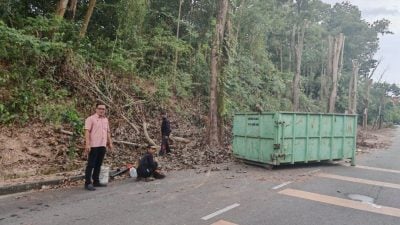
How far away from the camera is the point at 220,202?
23.8ft

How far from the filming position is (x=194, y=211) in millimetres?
6578

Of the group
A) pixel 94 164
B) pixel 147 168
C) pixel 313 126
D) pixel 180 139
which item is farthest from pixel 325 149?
pixel 94 164

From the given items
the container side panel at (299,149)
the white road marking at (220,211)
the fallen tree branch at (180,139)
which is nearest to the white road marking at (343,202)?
the white road marking at (220,211)

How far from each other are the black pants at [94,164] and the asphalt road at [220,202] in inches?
13.2

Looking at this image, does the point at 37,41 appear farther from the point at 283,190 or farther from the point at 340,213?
the point at 340,213

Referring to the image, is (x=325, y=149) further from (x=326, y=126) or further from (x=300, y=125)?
(x=300, y=125)

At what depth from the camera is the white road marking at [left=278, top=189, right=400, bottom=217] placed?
23.4 ft

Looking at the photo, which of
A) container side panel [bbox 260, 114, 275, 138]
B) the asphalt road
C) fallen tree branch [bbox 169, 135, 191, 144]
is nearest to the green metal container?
container side panel [bbox 260, 114, 275, 138]

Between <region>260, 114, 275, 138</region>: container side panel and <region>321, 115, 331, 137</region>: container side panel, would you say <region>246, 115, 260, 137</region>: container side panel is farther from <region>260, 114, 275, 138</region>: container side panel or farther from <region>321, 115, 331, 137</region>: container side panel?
<region>321, 115, 331, 137</region>: container side panel

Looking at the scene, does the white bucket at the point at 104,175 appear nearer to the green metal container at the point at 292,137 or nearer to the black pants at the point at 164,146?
the black pants at the point at 164,146

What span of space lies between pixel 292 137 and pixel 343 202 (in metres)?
4.13

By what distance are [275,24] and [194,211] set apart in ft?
109

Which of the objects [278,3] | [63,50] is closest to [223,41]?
[63,50]

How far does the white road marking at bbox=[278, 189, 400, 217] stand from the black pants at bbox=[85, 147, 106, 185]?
4.10 metres
